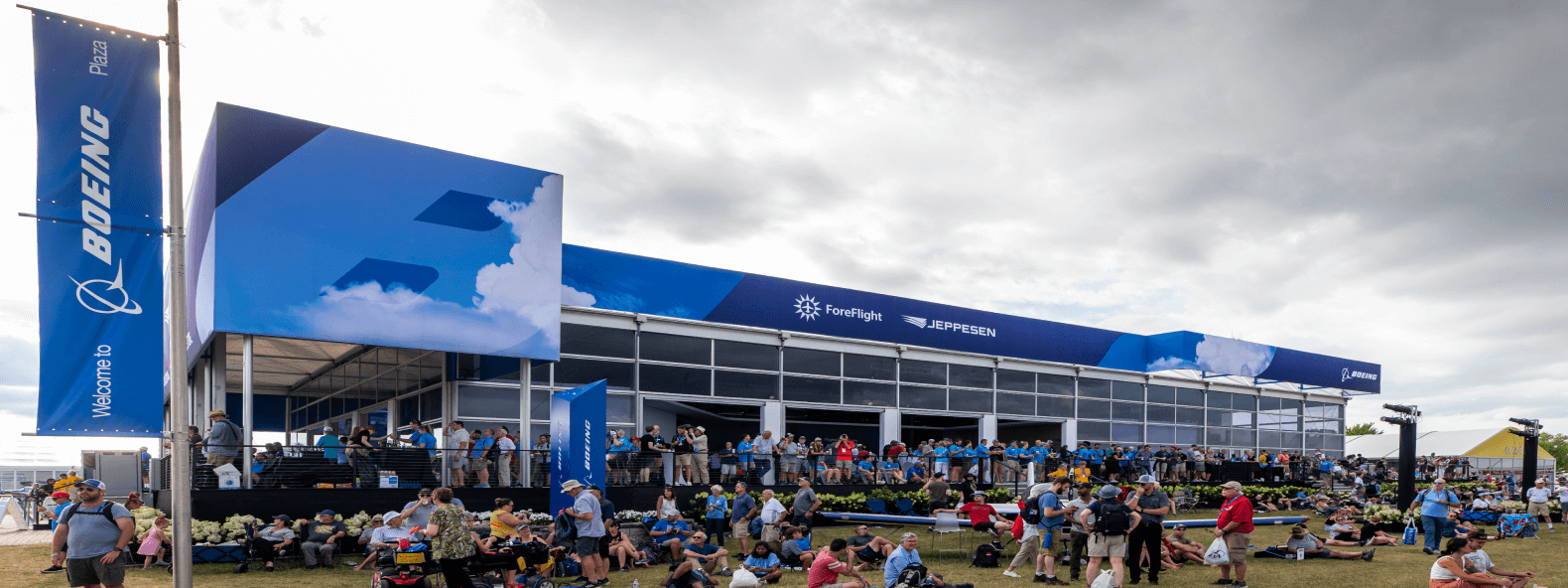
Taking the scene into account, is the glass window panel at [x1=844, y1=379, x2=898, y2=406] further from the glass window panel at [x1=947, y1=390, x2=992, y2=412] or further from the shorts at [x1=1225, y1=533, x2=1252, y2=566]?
→ the shorts at [x1=1225, y1=533, x2=1252, y2=566]

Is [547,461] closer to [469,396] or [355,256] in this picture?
[469,396]

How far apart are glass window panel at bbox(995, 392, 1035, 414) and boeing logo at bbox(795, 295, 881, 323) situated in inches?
241

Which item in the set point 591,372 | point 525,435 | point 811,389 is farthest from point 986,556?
point 811,389

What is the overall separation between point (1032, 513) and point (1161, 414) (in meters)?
24.2

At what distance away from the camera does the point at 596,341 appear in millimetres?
22984

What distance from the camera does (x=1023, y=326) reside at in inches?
1252

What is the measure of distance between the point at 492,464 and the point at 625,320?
6.19 meters

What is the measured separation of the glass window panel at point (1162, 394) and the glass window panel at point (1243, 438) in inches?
170

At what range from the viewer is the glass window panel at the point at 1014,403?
3125 centimetres

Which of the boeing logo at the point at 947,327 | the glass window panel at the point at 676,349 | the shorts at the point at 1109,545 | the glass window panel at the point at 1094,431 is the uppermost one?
the boeing logo at the point at 947,327

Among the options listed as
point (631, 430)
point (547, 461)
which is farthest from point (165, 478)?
point (631, 430)

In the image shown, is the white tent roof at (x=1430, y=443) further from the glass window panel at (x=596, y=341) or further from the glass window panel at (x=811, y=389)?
the glass window panel at (x=596, y=341)

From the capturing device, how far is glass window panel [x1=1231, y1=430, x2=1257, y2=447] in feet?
127

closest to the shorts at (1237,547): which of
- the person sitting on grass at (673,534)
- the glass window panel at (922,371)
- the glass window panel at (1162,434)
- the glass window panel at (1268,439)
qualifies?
the person sitting on grass at (673,534)
